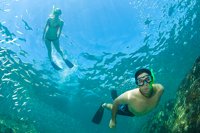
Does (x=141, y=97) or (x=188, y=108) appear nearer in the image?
(x=188, y=108)

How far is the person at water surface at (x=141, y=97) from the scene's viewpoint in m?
7.34

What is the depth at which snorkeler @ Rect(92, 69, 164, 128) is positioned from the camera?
7.34m

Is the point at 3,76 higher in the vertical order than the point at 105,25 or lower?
lower

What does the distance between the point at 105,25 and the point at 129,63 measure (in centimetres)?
553

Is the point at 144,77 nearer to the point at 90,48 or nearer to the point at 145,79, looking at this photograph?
the point at 145,79

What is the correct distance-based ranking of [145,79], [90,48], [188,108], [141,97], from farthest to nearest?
[90,48]
[141,97]
[188,108]
[145,79]

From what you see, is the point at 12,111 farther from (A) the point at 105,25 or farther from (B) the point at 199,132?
(B) the point at 199,132

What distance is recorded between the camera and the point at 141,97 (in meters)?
7.85

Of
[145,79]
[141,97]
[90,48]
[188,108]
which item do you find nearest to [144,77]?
[145,79]

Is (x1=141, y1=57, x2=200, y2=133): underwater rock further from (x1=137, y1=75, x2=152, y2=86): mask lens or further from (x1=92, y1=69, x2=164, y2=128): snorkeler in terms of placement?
(x1=137, y1=75, x2=152, y2=86): mask lens

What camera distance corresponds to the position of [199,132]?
21.3 ft

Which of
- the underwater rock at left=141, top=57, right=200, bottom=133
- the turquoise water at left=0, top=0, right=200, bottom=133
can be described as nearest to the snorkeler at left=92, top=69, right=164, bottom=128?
the underwater rock at left=141, top=57, right=200, bottom=133

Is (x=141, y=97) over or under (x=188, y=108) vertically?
over

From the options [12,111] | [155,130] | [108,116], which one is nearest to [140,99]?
[155,130]
